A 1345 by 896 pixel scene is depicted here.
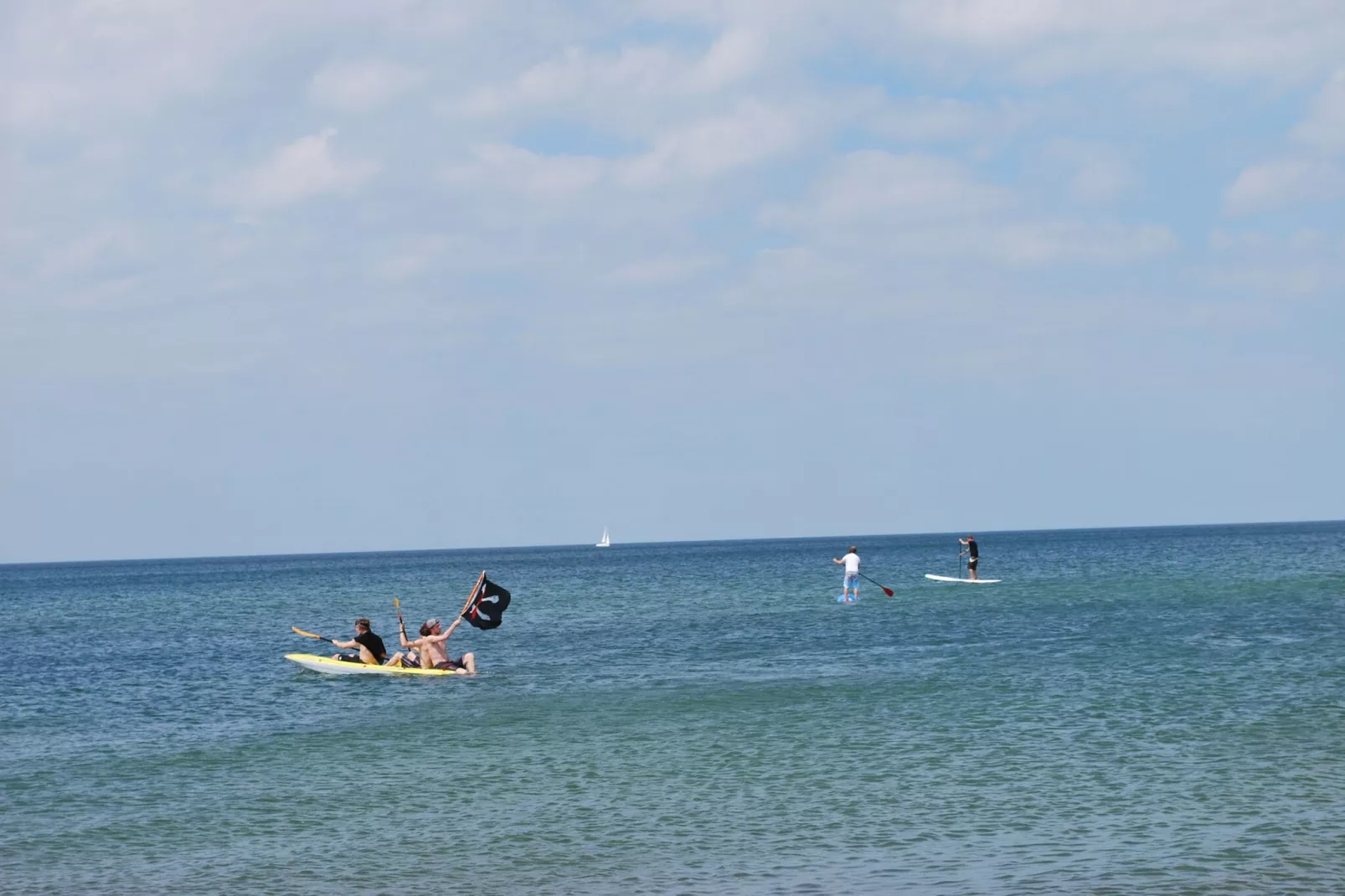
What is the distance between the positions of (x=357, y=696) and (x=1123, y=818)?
799 inches

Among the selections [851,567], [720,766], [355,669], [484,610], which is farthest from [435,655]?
[851,567]

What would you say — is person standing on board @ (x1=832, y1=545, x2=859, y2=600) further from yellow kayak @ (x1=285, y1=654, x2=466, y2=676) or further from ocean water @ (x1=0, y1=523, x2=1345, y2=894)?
yellow kayak @ (x1=285, y1=654, x2=466, y2=676)

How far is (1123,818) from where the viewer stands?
1631 cm

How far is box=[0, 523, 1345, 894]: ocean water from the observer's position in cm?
1484

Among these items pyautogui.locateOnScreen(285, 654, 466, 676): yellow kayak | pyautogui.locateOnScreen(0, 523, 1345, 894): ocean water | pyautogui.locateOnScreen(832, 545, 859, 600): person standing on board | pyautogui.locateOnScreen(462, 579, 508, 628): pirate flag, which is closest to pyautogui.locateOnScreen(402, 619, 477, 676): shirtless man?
pyautogui.locateOnScreen(285, 654, 466, 676): yellow kayak

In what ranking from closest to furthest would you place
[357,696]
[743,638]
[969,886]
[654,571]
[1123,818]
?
A: [969,886]
[1123,818]
[357,696]
[743,638]
[654,571]

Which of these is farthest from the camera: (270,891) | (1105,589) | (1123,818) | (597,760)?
(1105,589)

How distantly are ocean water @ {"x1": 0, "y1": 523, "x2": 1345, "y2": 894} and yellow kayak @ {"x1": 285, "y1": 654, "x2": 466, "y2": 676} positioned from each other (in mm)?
325

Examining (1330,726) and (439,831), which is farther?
(1330,726)

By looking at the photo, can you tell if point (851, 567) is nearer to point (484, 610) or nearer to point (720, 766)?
point (484, 610)

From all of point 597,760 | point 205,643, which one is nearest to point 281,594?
point 205,643

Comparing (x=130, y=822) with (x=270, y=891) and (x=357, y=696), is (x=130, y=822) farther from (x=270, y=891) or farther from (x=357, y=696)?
(x=357, y=696)

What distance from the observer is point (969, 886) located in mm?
13477

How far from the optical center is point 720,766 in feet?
67.8
